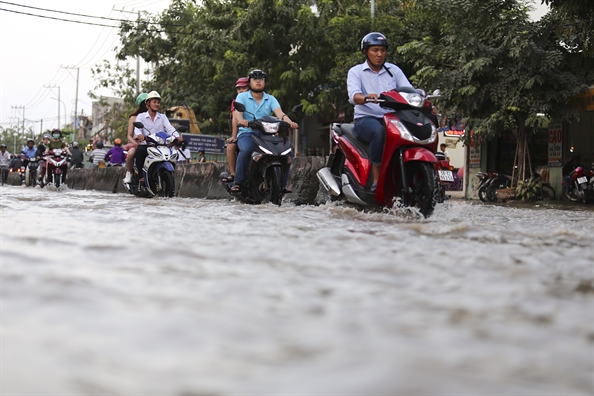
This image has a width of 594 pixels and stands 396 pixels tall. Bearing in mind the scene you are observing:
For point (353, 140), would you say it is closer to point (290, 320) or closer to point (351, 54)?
point (290, 320)

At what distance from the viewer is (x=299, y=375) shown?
999mm

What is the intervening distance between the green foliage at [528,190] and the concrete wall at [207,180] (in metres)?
7.07

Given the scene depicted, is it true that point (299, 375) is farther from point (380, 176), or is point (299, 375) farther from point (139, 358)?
point (380, 176)

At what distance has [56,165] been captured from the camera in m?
16.2

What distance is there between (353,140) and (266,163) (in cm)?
156

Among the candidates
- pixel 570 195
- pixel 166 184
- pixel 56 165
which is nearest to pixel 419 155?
pixel 166 184

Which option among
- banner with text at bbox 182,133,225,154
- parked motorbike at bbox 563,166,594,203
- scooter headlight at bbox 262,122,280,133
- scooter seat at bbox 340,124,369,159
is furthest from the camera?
banner with text at bbox 182,133,225,154

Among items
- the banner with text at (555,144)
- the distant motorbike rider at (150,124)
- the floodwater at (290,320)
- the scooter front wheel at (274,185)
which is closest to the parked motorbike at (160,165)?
the distant motorbike rider at (150,124)

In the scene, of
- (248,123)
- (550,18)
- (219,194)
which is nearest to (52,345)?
(248,123)

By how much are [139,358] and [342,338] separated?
0.33m

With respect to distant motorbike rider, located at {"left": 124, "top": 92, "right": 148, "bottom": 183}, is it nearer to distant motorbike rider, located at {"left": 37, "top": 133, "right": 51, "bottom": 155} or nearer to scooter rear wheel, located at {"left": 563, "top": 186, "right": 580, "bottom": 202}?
distant motorbike rider, located at {"left": 37, "top": 133, "right": 51, "bottom": 155}

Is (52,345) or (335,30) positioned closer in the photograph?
(52,345)

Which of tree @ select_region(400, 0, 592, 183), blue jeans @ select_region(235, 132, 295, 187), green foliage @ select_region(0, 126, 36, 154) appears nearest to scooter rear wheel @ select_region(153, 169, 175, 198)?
blue jeans @ select_region(235, 132, 295, 187)

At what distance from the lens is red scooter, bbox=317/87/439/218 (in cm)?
540
